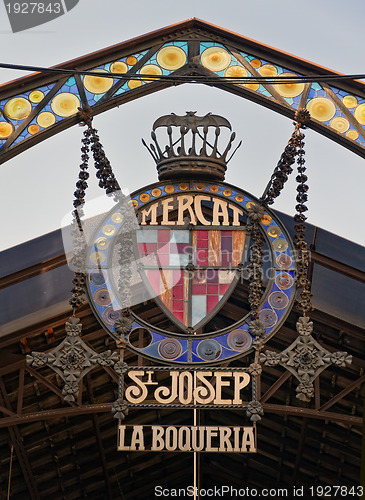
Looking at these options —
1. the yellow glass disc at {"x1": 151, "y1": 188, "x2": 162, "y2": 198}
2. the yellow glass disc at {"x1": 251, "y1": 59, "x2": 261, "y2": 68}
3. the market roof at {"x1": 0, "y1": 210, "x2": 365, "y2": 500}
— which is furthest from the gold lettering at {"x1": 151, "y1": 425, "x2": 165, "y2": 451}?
the market roof at {"x1": 0, "y1": 210, "x2": 365, "y2": 500}

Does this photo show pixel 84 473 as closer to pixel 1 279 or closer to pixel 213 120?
pixel 1 279

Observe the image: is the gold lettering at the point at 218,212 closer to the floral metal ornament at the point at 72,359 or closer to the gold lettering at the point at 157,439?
the floral metal ornament at the point at 72,359

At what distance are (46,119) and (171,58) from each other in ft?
4.74

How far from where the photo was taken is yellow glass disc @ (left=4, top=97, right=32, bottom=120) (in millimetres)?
10016

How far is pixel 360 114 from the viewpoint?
399 inches

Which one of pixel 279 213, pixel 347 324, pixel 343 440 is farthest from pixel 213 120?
pixel 343 440

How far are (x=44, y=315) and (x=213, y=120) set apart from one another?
5.34 meters

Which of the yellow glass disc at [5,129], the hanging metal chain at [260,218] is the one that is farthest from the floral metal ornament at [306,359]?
the yellow glass disc at [5,129]

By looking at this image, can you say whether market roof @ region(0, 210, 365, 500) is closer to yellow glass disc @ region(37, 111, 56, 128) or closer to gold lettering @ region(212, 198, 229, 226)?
gold lettering @ region(212, 198, 229, 226)

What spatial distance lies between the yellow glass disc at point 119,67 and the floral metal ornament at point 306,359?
3158 mm

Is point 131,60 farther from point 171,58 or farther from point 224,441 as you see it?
point 224,441

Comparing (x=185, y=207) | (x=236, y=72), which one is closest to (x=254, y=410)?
(x=185, y=207)

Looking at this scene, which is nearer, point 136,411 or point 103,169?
point 103,169

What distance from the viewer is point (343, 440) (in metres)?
18.3
